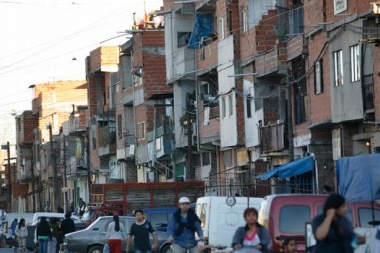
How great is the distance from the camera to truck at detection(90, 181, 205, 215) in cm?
4959

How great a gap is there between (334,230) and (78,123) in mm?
78465

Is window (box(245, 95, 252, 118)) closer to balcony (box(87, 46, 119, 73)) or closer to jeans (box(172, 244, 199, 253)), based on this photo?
jeans (box(172, 244, 199, 253))

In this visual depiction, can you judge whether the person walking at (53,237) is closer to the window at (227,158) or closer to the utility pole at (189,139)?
the utility pole at (189,139)

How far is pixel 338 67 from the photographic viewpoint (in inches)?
1551

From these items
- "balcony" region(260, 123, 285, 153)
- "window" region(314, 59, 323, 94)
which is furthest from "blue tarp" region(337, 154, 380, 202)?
"balcony" region(260, 123, 285, 153)

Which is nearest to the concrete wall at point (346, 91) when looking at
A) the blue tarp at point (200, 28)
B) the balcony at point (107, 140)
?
the blue tarp at point (200, 28)

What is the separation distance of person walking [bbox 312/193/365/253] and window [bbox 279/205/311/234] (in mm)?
7292

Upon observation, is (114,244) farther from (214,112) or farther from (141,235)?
(214,112)

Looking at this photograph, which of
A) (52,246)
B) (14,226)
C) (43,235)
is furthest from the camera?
(14,226)

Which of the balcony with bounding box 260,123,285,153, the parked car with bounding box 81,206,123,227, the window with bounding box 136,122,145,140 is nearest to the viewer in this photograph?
the balcony with bounding box 260,123,285,153

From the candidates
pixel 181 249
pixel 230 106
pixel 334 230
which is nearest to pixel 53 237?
pixel 230 106

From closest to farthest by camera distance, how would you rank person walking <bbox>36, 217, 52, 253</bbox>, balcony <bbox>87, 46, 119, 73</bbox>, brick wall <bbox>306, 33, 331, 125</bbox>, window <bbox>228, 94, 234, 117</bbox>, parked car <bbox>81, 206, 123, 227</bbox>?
brick wall <bbox>306, 33, 331, 125</bbox> < person walking <bbox>36, 217, 52, 253</bbox> < parked car <bbox>81, 206, 123, 227</bbox> < window <bbox>228, 94, 234, 117</bbox> < balcony <bbox>87, 46, 119, 73</bbox>

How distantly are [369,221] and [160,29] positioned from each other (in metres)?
46.2

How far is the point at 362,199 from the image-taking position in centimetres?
2597
